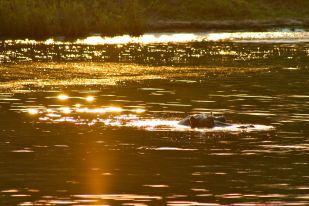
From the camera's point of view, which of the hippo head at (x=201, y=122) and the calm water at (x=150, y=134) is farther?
the hippo head at (x=201, y=122)

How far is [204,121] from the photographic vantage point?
30.8 meters

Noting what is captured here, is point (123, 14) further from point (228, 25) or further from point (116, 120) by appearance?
point (116, 120)

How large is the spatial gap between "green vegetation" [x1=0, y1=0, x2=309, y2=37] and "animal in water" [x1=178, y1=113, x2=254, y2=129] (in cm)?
5844

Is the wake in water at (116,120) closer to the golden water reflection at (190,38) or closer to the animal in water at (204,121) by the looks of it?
the animal in water at (204,121)

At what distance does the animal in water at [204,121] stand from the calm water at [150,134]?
362 millimetres

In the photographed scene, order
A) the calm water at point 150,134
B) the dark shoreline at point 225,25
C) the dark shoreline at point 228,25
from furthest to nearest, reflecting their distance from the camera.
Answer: the dark shoreline at point 228,25
the dark shoreline at point 225,25
the calm water at point 150,134

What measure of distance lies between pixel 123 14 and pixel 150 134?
229 feet

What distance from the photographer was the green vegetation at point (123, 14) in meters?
89.7

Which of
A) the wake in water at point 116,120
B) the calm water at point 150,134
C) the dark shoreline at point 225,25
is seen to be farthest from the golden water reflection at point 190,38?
the wake in water at point 116,120

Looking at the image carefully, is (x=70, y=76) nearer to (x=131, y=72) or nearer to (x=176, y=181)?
(x=131, y=72)

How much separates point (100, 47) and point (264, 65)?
65.3 feet

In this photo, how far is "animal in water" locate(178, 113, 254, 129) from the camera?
30.8 m

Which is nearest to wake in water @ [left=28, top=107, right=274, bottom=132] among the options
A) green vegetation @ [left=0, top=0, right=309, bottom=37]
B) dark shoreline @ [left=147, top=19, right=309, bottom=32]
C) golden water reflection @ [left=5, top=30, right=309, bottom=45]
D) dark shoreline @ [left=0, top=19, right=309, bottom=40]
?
golden water reflection @ [left=5, top=30, right=309, bottom=45]

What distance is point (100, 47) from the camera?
78.2 meters
